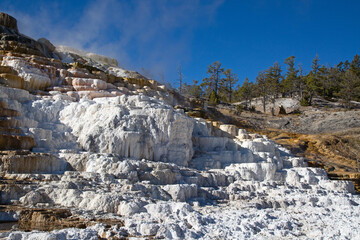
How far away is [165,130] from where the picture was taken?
54.2 feet

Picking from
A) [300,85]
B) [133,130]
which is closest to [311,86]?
[300,85]

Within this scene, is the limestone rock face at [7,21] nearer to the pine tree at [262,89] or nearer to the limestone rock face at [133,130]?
the limestone rock face at [133,130]

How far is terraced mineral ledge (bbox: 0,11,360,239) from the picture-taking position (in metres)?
8.55

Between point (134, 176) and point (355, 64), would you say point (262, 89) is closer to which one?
point (355, 64)

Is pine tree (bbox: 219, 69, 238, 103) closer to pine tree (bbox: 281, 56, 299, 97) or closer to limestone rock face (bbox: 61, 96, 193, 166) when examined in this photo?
pine tree (bbox: 281, 56, 299, 97)

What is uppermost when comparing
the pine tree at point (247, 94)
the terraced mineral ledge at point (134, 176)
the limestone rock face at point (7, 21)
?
the limestone rock face at point (7, 21)

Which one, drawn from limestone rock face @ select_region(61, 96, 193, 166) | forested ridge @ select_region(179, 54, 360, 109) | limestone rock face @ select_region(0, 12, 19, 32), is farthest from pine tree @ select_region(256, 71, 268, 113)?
limestone rock face @ select_region(0, 12, 19, 32)

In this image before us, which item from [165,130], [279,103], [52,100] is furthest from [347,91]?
[52,100]

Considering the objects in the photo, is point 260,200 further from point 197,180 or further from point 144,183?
point 144,183

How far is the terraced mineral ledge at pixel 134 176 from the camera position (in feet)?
28.0

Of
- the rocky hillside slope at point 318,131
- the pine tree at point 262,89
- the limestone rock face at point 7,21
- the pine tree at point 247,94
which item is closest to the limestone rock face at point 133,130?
the rocky hillside slope at point 318,131

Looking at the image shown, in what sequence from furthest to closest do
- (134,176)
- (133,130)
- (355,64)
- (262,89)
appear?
(355,64), (262,89), (133,130), (134,176)

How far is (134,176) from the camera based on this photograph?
12000 millimetres

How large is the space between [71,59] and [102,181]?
96.7ft
